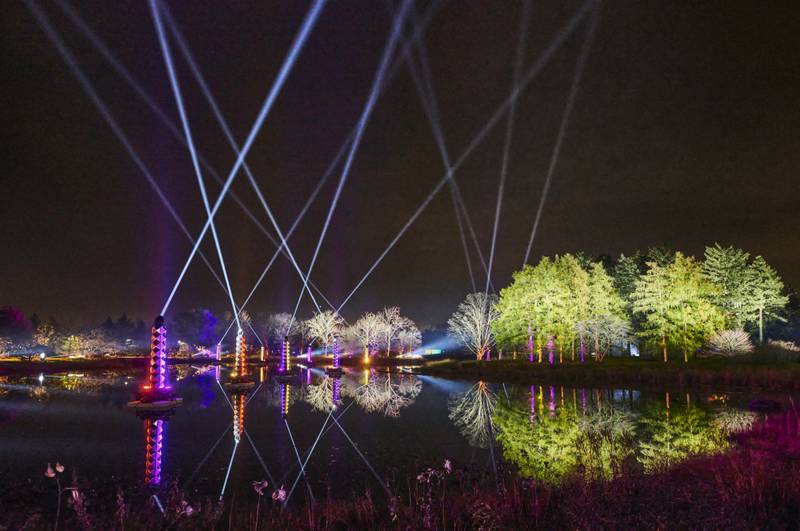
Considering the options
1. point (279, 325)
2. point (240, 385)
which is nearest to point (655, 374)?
point (240, 385)

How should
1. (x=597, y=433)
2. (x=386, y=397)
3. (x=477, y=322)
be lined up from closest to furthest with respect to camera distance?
(x=597, y=433)
(x=386, y=397)
(x=477, y=322)

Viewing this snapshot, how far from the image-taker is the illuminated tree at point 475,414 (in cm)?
2012

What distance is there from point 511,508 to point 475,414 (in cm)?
1786

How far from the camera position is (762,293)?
6650cm

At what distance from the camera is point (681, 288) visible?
172 ft

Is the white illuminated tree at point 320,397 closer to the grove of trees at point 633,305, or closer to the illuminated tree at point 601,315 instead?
the grove of trees at point 633,305

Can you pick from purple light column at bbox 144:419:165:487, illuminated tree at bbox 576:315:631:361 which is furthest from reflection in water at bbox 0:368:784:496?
illuminated tree at bbox 576:315:631:361

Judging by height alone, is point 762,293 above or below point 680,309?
above

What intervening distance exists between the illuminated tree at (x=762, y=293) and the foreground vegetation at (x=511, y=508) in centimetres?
6580

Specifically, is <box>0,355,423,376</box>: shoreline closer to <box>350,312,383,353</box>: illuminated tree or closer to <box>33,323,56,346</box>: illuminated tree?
<box>350,312,383,353</box>: illuminated tree

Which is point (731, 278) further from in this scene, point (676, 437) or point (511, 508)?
point (511, 508)

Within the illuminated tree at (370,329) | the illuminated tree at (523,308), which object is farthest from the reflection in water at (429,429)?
the illuminated tree at (370,329)

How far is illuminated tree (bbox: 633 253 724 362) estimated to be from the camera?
5175 centimetres

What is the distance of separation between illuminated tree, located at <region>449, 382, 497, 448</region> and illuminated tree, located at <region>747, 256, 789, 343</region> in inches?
1883
